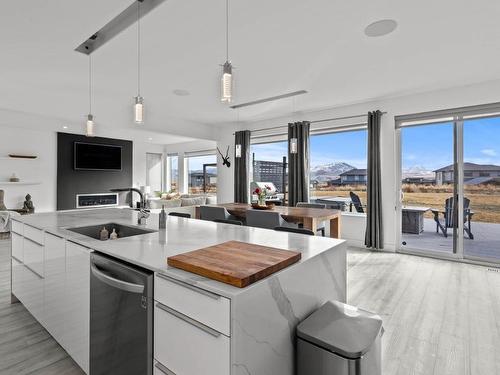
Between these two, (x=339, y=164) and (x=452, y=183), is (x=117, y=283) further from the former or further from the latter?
(x=339, y=164)

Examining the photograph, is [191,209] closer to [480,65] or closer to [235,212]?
[235,212]

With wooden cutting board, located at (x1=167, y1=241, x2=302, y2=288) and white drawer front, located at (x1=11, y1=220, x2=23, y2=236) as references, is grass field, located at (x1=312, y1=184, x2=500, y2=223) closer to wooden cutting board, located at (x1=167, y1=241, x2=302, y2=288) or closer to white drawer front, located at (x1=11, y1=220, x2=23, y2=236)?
wooden cutting board, located at (x1=167, y1=241, x2=302, y2=288)

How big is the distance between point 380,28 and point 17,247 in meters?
3.98

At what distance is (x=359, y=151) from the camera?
217 inches

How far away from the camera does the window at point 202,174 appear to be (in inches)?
376

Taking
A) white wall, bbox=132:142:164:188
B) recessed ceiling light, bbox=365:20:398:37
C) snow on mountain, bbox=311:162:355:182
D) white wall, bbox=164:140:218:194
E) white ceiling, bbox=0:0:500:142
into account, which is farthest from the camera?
white wall, bbox=164:140:218:194

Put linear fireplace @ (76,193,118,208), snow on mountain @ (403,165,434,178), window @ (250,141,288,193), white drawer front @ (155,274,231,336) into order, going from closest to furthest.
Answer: white drawer front @ (155,274,231,336) → snow on mountain @ (403,165,434,178) → window @ (250,141,288,193) → linear fireplace @ (76,193,118,208)

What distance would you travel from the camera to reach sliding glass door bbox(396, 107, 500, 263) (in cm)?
417

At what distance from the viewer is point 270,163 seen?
6969mm

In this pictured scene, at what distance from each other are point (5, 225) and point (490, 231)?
8.77 metres

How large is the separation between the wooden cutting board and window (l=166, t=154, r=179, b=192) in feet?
30.8

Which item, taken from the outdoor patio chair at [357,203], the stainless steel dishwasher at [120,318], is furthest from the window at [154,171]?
the stainless steel dishwasher at [120,318]

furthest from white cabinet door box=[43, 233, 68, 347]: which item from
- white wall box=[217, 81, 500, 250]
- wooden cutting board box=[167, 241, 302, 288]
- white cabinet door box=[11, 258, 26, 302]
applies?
white wall box=[217, 81, 500, 250]

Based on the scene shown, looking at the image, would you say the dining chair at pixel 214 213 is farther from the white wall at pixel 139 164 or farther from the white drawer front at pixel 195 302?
the white wall at pixel 139 164
